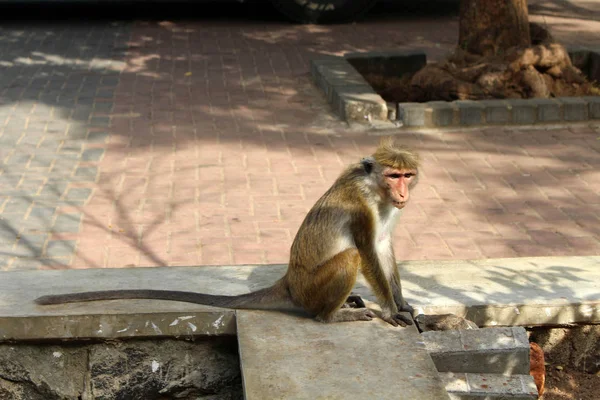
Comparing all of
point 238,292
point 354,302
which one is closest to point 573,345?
point 354,302

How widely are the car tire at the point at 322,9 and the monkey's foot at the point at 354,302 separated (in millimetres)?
9501

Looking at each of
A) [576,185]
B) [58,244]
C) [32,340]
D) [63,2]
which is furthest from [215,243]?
[63,2]

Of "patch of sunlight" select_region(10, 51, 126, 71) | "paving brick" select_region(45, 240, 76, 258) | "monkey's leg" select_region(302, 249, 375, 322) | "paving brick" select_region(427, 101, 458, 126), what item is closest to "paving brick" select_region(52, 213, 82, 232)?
"paving brick" select_region(45, 240, 76, 258)

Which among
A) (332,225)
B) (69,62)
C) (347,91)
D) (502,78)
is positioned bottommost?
(69,62)

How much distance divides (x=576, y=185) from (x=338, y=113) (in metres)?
2.76

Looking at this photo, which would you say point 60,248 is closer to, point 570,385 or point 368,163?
point 368,163

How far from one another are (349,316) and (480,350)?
1.99 feet

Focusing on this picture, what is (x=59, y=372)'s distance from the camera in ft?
15.4

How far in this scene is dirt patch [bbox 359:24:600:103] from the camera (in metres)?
9.73

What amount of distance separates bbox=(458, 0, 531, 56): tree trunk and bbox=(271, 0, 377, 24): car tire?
11.8ft

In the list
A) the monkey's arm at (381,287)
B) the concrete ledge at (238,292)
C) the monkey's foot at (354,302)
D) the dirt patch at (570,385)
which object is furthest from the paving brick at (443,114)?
the monkey's arm at (381,287)

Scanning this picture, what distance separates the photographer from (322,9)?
45.4ft

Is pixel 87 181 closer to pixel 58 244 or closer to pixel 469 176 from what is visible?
pixel 58 244

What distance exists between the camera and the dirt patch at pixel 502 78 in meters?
9.73
